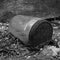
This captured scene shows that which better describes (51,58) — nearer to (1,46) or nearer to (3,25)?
(1,46)

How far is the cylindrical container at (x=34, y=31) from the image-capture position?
3.72 metres

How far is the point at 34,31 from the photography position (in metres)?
3.71

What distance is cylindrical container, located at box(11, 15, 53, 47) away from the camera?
3723 millimetres

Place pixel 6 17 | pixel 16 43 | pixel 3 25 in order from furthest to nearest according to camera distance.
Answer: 1. pixel 6 17
2. pixel 3 25
3. pixel 16 43

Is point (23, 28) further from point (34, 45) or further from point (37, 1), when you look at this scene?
point (37, 1)

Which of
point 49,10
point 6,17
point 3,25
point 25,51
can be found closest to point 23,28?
point 25,51

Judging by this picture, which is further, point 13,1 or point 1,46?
point 13,1

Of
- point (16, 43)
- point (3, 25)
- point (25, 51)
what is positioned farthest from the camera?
point (3, 25)

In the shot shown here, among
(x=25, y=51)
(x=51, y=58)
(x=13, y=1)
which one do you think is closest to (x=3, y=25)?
(x=13, y=1)

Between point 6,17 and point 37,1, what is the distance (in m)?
1.72

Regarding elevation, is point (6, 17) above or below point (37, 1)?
below

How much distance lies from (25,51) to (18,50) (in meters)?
0.20

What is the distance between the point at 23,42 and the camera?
156 inches

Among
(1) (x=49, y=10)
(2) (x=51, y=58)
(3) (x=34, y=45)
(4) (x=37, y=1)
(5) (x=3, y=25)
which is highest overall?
(4) (x=37, y=1)
